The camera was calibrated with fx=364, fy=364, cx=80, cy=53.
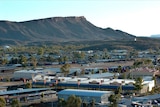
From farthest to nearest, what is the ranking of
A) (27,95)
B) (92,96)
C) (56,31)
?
(56,31) → (27,95) → (92,96)

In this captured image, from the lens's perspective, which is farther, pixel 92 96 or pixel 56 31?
pixel 56 31

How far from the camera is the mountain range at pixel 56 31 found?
115213 millimetres

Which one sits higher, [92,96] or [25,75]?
[25,75]

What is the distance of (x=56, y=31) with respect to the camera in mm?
124625

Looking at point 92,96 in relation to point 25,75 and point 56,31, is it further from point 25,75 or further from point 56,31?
point 56,31

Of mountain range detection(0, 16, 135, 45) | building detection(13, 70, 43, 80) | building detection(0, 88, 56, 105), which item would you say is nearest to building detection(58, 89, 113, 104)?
building detection(0, 88, 56, 105)

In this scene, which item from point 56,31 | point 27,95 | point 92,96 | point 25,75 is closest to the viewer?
point 92,96

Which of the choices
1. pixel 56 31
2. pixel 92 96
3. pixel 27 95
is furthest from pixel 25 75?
pixel 56 31

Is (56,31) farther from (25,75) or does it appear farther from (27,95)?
(27,95)

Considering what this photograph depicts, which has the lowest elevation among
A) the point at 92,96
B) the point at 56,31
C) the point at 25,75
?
the point at 92,96

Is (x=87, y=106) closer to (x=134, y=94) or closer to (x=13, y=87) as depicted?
(x=134, y=94)

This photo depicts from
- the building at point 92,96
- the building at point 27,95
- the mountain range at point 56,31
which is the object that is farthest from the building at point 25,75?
the mountain range at point 56,31

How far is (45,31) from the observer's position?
124312mm

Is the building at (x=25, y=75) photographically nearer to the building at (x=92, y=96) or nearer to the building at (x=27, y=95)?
the building at (x=27, y=95)
